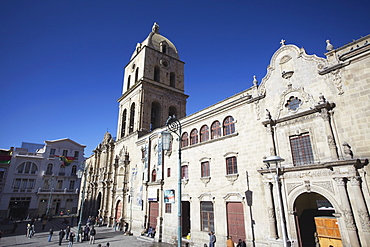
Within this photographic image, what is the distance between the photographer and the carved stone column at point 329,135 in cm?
1245

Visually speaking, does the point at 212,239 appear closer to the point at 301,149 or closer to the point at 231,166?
the point at 231,166

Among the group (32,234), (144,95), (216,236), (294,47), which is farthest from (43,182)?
(294,47)

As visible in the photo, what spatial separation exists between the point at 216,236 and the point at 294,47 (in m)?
16.1

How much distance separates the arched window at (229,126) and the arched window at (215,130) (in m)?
0.70

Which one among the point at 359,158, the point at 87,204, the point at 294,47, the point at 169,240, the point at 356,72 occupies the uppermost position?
the point at 294,47

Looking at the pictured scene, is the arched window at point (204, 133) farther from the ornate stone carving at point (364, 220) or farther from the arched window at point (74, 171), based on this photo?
the arched window at point (74, 171)

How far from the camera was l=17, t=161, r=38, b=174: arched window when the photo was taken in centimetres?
4325

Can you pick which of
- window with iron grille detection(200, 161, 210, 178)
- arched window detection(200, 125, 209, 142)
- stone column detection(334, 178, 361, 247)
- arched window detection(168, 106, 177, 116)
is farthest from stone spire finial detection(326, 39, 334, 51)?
arched window detection(168, 106, 177, 116)

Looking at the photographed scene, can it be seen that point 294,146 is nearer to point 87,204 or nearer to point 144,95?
point 144,95

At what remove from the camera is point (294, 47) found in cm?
1592


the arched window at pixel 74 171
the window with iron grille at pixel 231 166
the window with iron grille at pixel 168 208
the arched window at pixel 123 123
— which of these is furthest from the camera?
the arched window at pixel 74 171

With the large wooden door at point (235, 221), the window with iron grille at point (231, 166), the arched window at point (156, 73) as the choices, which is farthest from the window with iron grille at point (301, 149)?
the arched window at point (156, 73)

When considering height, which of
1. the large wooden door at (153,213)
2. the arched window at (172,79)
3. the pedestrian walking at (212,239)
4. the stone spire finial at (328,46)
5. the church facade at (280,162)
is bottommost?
the pedestrian walking at (212,239)

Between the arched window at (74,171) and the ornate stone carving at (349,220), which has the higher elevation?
the arched window at (74,171)
